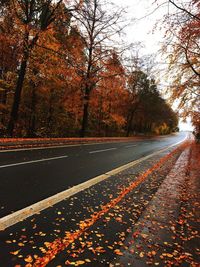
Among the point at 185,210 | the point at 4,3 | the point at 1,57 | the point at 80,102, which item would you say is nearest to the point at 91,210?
the point at 185,210

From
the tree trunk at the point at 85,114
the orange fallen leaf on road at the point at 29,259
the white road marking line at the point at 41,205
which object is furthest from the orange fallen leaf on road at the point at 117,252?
the tree trunk at the point at 85,114

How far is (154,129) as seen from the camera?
3169 inches

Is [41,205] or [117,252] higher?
[41,205]

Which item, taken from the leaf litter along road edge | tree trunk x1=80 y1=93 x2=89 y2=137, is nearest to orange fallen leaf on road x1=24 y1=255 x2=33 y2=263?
the leaf litter along road edge

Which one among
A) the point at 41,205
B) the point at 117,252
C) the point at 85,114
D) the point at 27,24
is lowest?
the point at 117,252

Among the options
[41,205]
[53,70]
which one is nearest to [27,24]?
[53,70]

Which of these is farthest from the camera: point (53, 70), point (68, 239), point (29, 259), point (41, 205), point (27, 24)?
point (53, 70)

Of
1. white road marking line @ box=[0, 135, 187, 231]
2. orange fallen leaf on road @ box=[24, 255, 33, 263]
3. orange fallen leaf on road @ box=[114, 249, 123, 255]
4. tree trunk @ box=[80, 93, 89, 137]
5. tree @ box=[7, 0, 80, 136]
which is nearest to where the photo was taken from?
orange fallen leaf on road @ box=[24, 255, 33, 263]

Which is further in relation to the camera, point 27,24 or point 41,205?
point 27,24

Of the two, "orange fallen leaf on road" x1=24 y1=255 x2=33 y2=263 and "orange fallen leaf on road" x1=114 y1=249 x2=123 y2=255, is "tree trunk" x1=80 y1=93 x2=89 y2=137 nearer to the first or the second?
"orange fallen leaf on road" x1=114 y1=249 x2=123 y2=255

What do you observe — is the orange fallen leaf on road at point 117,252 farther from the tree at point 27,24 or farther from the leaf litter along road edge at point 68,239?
the tree at point 27,24

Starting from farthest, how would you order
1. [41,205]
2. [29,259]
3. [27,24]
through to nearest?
1. [27,24]
2. [41,205]
3. [29,259]

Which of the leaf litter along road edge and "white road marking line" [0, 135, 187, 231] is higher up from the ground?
"white road marking line" [0, 135, 187, 231]

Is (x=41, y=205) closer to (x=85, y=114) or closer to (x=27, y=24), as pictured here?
(x=27, y=24)
